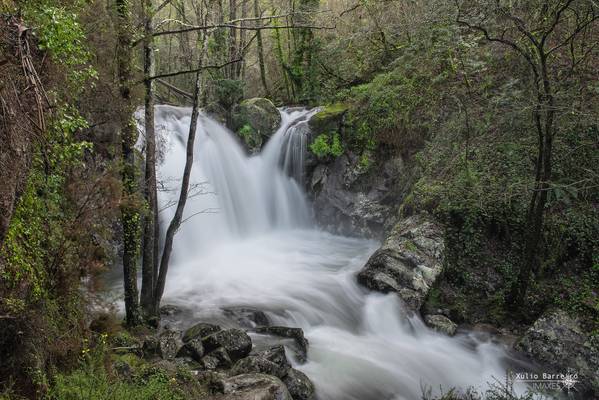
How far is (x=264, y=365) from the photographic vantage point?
17.1 ft

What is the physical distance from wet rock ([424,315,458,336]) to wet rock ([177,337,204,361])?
4.27m

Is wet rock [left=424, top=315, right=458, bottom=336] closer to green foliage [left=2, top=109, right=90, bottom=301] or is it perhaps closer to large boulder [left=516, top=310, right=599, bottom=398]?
large boulder [left=516, top=310, right=599, bottom=398]

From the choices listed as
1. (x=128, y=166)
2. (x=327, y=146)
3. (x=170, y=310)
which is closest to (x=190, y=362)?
(x=170, y=310)

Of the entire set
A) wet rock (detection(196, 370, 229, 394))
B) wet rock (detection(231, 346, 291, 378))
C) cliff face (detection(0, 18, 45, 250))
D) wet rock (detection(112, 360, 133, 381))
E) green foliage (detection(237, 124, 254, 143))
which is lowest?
wet rock (detection(231, 346, 291, 378))

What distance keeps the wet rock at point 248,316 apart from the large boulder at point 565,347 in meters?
4.44

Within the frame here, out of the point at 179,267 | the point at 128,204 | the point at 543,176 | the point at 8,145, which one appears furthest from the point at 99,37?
the point at 543,176

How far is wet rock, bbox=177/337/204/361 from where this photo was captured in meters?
5.60

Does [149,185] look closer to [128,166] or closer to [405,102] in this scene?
[128,166]

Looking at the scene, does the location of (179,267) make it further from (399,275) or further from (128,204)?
(399,275)

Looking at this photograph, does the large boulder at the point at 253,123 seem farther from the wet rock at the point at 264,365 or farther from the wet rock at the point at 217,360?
the wet rock at the point at 264,365

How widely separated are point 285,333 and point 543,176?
5.15 meters

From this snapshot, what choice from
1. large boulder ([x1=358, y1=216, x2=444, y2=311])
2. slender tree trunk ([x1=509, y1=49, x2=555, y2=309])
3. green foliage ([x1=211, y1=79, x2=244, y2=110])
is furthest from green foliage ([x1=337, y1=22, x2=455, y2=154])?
slender tree trunk ([x1=509, y1=49, x2=555, y2=309])

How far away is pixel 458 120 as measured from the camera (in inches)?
436

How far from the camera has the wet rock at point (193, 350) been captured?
5.60m
